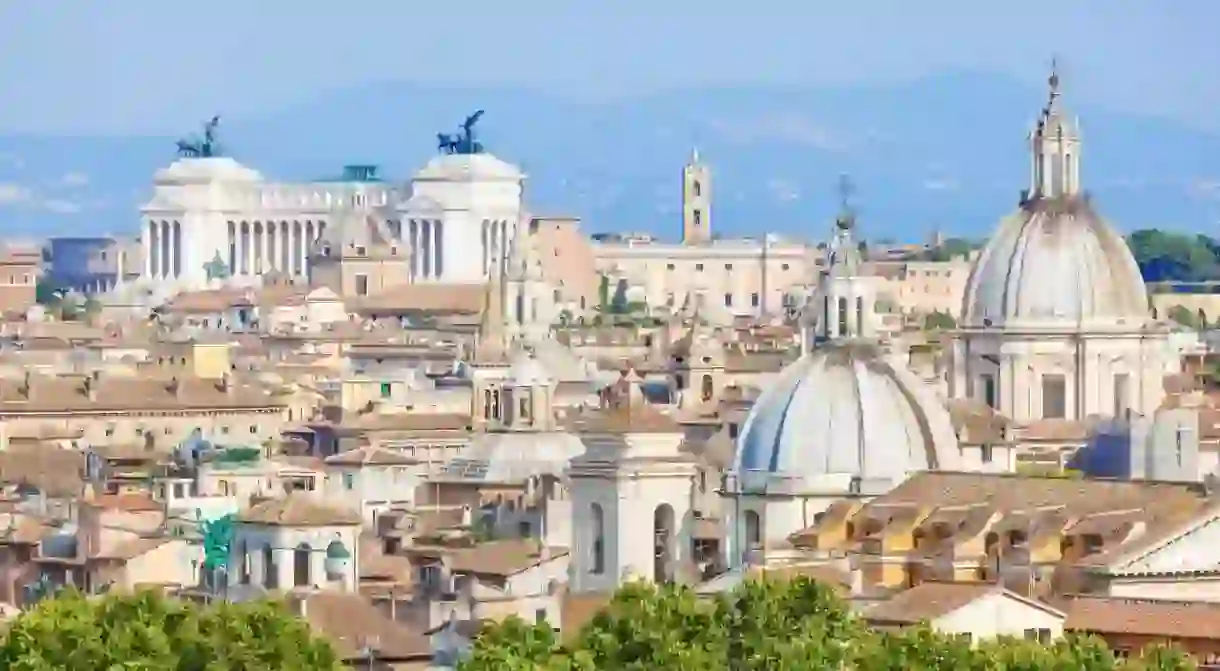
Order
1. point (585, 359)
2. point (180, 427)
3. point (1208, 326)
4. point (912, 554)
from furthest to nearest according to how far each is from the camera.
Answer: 1. point (1208, 326)
2. point (585, 359)
3. point (180, 427)
4. point (912, 554)

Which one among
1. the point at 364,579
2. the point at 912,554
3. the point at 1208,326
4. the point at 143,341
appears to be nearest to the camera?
the point at 912,554

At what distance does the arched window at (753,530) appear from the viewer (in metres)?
58.6

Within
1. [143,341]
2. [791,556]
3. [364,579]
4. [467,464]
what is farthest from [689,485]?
[143,341]

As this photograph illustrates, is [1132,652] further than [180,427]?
No

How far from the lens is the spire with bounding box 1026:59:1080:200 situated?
89.0 m

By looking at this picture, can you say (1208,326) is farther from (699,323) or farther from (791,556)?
(791,556)

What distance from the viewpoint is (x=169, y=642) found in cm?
4656

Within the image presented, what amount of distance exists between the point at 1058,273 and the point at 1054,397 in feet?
5.89

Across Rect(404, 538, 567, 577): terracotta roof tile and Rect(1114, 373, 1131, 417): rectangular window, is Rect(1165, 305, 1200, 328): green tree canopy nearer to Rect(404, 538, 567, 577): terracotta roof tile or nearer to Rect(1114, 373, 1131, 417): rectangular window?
Rect(1114, 373, 1131, 417): rectangular window

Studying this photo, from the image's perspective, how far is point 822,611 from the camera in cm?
4603

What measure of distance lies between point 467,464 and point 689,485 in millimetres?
16595

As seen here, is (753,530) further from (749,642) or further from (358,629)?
(749,642)

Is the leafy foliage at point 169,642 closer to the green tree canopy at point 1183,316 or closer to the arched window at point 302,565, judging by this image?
the arched window at point 302,565

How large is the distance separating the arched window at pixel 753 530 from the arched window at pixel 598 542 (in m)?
2.75
